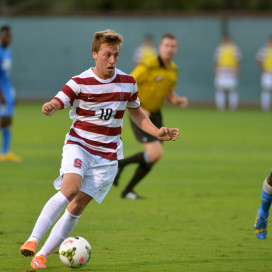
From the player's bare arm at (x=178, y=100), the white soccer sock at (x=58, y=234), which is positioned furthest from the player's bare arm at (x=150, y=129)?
the player's bare arm at (x=178, y=100)

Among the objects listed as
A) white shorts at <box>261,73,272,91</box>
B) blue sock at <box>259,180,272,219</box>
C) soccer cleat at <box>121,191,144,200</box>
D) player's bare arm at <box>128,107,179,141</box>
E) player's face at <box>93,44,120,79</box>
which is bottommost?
white shorts at <box>261,73,272,91</box>

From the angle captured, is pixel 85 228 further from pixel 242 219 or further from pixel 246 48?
pixel 246 48

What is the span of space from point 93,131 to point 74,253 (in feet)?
3.43

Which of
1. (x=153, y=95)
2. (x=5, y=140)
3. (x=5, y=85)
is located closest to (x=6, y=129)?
(x=5, y=140)

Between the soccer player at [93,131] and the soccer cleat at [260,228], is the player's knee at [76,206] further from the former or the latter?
the soccer cleat at [260,228]

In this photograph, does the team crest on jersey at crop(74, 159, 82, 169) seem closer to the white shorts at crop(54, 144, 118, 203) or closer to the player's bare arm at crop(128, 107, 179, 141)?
the white shorts at crop(54, 144, 118, 203)

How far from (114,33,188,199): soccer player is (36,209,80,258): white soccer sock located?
161 inches

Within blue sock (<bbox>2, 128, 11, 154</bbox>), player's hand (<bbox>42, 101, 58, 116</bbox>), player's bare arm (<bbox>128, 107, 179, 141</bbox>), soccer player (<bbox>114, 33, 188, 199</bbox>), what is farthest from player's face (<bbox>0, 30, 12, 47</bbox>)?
player's hand (<bbox>42, 101, 58, 116</bbox>)

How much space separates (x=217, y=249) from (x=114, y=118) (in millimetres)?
1690

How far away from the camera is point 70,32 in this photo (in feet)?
107

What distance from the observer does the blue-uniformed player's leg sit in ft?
46.4

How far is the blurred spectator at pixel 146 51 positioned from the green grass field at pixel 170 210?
1256 cm

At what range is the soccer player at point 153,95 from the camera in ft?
33.4

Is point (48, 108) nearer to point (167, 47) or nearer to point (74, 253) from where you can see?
point (74, 253)
